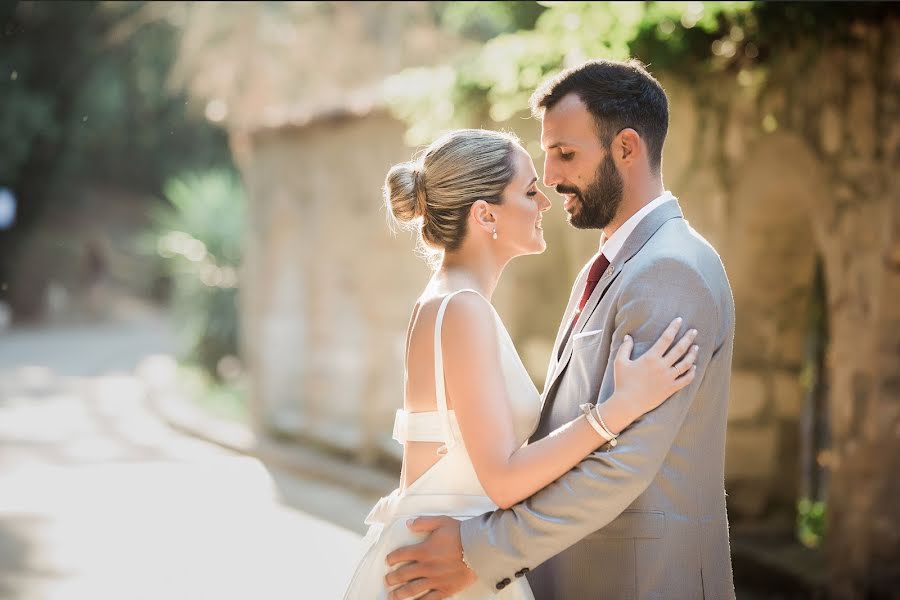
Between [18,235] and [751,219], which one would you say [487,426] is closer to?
[751,219]

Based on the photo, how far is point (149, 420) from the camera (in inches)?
551

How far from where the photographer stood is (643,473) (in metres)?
2.34

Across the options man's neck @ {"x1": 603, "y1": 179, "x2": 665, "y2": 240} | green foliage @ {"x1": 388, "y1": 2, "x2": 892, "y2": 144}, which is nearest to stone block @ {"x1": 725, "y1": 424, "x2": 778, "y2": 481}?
green foliage @ {"x1": 388, "y1": 2, "x2": 892, "y2": 144}

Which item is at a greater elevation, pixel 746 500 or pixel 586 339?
pixel 586 339

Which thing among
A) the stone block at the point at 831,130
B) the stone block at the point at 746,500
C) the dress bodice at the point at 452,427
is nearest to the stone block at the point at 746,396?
the stone block at the point at 746,500

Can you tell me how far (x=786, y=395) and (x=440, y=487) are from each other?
16.2ft

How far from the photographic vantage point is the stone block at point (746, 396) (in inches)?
274

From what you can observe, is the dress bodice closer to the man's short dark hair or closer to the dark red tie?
the dark red tie

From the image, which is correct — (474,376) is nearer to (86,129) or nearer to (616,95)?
(616,95)

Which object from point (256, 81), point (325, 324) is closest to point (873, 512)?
point (325, 324)

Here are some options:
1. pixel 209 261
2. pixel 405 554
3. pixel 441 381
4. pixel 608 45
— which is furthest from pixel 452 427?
pixel 209 261

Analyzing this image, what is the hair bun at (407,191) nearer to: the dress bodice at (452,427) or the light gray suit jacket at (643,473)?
the dress bodice at (452,427)

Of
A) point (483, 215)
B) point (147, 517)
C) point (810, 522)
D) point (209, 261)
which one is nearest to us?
point (483, 215)

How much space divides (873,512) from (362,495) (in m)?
4.90
